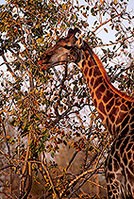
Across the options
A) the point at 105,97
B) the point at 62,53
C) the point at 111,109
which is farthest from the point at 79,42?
the point at 111,109

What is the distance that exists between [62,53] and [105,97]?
101 centimetres

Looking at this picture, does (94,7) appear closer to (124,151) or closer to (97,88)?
(97,88)

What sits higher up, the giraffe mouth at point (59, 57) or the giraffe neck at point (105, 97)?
the giraffe mouth at point (59, 57)

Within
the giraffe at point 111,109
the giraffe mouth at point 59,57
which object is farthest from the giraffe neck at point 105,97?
the giraffe mouth at point 59,57

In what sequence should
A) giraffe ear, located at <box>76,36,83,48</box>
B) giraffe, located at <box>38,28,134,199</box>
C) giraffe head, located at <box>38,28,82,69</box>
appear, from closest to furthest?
giraffe, located at <box>38,28,134,199</box>
giraffe ear, located at <box>76,36,83,48</box>
giraffe head, located at <box>38,28,82,69</box>

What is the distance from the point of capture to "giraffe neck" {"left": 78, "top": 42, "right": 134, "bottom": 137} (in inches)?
137

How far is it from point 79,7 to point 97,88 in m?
2.42

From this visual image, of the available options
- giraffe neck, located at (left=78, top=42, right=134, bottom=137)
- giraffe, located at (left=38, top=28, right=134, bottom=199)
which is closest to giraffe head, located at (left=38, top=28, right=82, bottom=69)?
giraffe, located at (left=38, top=28, right=134, bottom=199)

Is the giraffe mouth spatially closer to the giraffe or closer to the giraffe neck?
the giraffe

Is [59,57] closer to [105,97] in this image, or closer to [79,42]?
[79,42]

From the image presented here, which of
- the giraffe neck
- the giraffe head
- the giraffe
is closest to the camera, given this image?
the giraffe

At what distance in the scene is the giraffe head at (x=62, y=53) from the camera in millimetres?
4109

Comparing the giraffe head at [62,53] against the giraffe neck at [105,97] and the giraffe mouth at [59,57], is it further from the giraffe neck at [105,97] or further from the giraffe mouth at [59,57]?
the giraffe neck at [105,97]

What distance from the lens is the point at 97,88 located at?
380 centimetres
